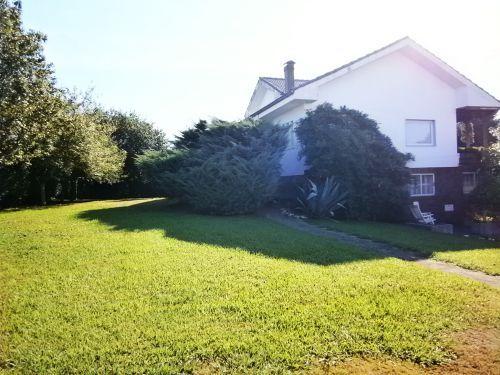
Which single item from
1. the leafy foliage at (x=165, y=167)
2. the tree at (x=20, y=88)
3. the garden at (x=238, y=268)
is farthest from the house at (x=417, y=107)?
the tree at (x=20, y=88)

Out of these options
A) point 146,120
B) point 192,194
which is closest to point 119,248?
point 192,194

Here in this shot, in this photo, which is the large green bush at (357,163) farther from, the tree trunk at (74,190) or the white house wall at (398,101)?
the tree trunk at (74,190)

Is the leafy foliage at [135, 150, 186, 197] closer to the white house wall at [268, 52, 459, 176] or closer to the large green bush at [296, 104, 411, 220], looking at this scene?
the large green bush at [296, 104, 411, 220]

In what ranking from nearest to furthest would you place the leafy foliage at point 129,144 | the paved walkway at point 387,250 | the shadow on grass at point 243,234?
the paved walkway at point 387,250, the shadow on grass at point 243,234, the leafy foliage at point 129,144

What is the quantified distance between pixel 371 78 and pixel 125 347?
16.7 m

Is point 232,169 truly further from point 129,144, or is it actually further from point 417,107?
point 129,144

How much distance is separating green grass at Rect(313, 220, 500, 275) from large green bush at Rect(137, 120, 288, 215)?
2.46 metres

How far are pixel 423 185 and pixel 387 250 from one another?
34.5ft

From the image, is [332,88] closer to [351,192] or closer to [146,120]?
[351,192]

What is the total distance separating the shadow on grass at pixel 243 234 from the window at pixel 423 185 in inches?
340

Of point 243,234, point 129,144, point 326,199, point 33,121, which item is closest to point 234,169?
point 326,199

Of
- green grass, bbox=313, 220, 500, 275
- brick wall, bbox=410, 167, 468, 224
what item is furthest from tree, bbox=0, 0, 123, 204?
brick wall, bbox=410, 167, 468, 224

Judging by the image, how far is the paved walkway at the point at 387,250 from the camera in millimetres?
6867

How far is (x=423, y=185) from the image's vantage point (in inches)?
711
